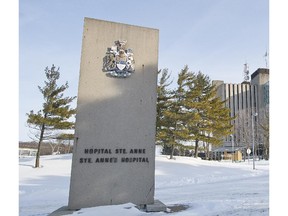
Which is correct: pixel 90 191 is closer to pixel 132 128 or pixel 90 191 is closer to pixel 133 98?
pixel 132 128

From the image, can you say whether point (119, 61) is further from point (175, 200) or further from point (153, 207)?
point (175, 200)

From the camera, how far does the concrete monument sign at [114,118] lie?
6195 mm

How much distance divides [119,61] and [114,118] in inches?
58.0

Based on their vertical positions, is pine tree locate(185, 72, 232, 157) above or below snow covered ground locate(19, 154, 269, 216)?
above

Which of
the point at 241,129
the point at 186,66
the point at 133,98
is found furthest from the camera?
the point at 241,129

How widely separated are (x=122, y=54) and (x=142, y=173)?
312cm

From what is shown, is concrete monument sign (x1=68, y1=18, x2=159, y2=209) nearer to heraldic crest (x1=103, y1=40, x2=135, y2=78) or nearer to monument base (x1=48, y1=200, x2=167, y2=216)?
heraldic crest (x1=103, y1=40, x2=135, y2=78)

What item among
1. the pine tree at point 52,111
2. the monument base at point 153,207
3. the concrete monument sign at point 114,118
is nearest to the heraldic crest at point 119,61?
the concrete monument sign at point 114,118

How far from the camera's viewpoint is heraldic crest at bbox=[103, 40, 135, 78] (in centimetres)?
664

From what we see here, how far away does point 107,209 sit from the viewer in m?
5.82

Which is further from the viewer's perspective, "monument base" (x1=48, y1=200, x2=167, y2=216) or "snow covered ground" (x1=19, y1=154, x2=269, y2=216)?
"monument base" (x1=48, y1=200, x2=167, y2=216)

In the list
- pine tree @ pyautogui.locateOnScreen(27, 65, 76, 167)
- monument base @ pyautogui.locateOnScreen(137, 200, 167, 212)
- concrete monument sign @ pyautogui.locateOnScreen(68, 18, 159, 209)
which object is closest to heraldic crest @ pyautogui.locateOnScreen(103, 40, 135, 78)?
concrete monument sign @ pyautogui.locateOnScreen(68, 18, 159, 209)

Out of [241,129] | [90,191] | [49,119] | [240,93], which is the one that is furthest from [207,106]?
[240,93]

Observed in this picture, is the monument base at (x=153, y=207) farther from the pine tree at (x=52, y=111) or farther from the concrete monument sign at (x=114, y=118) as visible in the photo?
the pine tree at (x=52, y=111)
